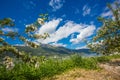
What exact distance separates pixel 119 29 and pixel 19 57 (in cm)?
2363

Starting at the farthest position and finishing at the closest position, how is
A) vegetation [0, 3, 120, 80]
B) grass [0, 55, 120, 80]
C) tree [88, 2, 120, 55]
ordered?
tree [88, 2, 120, 55] → grass [0, 55, 120, 80] → vegetation [0, 3, 120, 80]

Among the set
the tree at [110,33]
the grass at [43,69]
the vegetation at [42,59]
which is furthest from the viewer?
the tree at [110,33]

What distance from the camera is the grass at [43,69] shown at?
57.5ft

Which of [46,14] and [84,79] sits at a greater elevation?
[46,14]

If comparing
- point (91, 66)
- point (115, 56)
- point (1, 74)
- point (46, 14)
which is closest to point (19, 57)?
point (46, 14)

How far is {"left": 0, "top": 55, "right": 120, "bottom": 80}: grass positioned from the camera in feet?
57.5

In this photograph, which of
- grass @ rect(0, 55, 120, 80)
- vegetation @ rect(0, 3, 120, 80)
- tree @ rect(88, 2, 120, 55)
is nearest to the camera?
vegetation @ rect(0, 3, 120, 80)

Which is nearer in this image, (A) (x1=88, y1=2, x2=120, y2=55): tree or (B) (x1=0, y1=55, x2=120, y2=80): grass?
(B) (x1=0, y1=55, x2=120, y2=80): grass

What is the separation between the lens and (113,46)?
3469cm

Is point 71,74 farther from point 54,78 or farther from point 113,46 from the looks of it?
point 113,46

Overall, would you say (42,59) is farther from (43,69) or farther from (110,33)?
(110,33)

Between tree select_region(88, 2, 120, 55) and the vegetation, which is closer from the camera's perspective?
the vegetation

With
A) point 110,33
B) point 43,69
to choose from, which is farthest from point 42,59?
point 110,33

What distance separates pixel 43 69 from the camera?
20.0 meters
